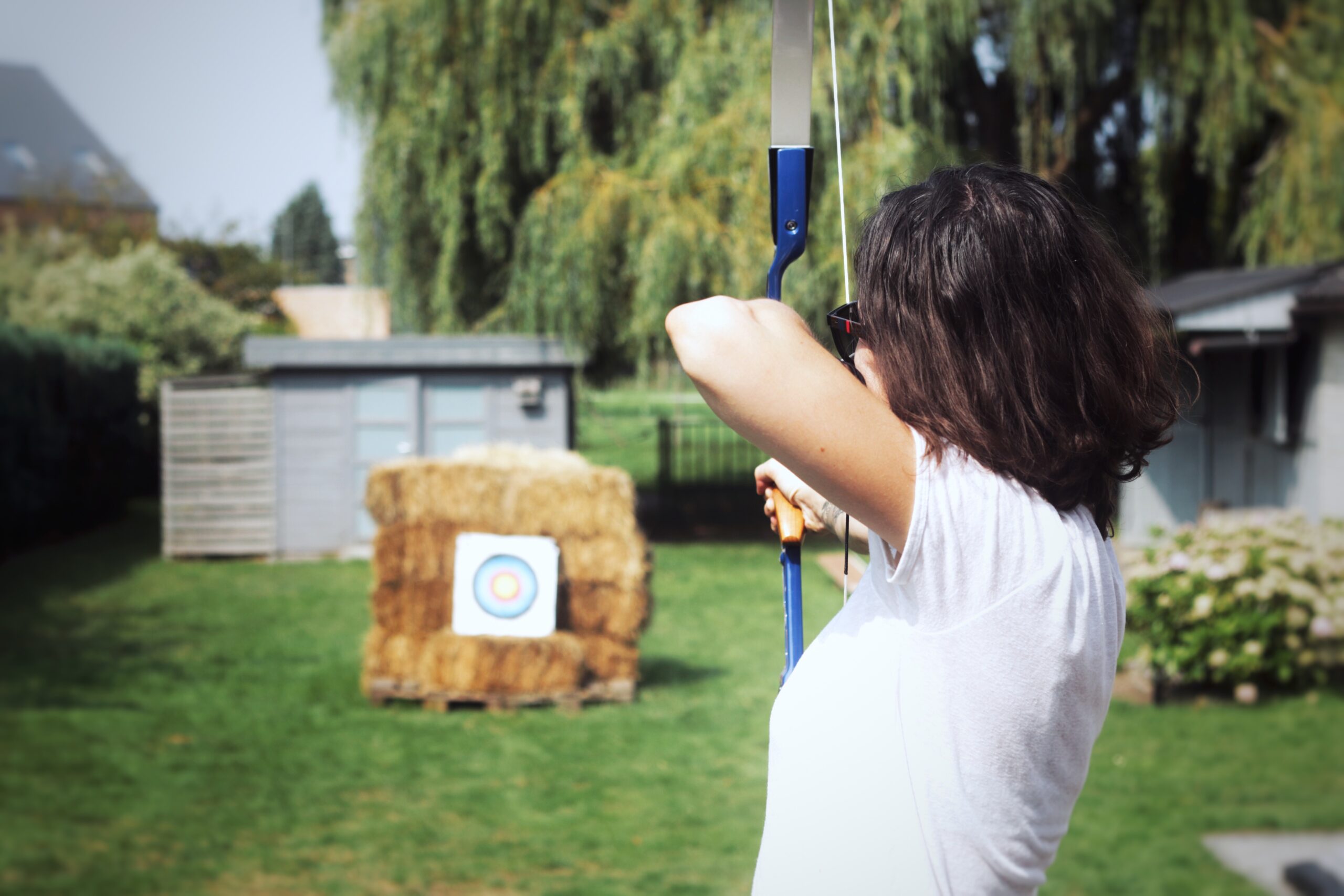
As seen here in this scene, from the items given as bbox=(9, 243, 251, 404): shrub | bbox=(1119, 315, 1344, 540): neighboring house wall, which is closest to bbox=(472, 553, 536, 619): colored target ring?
bbox=(1119, 315, 1344, 540): neighboring house wall

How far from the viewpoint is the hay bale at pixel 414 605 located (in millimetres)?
5941

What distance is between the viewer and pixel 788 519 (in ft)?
4.42

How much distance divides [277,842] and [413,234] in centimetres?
902

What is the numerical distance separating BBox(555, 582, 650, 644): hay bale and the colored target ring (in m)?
0.23

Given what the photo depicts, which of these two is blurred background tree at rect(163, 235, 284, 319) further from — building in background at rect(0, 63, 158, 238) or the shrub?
the shrub

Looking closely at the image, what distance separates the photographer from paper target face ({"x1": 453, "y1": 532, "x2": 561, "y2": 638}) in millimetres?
5840

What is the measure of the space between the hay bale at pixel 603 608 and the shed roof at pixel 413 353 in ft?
18.5

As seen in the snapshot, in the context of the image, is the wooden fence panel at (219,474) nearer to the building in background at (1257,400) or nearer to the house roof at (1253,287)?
the building in background at (1257,400)

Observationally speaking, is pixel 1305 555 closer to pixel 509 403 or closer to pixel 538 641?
pixel 538 641

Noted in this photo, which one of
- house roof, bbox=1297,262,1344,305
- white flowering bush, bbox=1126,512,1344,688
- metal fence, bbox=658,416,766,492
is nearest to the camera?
white flowering bush, bbox=1126,512,1344,688

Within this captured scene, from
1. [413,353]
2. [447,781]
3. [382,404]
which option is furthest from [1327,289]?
[382,404]

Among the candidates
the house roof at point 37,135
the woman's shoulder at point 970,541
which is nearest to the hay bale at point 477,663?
the woman's shoulder at point 970,541

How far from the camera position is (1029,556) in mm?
997

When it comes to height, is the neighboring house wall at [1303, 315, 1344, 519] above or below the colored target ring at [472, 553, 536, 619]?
above
